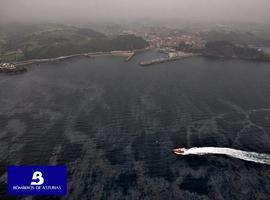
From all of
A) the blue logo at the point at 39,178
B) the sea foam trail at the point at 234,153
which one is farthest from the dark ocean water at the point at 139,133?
the blue logo at the point at 39,178

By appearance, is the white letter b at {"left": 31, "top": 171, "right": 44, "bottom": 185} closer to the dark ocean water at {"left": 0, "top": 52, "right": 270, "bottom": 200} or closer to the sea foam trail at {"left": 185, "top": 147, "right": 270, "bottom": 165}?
the dark ocean water at {"left": 0, "top": 52, "right": 270, "bottom": 200}

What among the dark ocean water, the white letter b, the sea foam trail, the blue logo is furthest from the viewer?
the sea foam trail

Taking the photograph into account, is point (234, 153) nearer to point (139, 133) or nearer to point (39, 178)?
point (139, 133)

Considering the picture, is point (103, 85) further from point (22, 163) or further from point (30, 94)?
point (22, 163)

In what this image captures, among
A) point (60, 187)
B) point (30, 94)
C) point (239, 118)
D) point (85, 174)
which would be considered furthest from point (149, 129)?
point (30, 94)

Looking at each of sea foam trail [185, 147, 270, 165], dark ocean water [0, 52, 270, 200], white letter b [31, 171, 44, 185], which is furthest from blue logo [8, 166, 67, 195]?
sea foam trail [185, 147, 270, 165]

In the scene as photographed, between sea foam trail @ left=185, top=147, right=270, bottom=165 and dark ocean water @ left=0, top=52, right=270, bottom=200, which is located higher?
sea foam trail @ left=185, top=147, right=270, bottom=165

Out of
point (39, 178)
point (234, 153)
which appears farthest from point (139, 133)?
point (39, 178)
